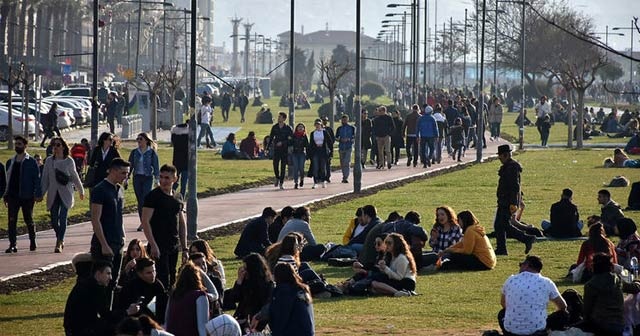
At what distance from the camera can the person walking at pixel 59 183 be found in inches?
980

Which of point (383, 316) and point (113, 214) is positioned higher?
point (113, 214)

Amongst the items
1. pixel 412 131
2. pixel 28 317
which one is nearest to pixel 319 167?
pixel 412 131

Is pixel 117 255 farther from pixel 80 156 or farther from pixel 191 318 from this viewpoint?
pixel 80 156

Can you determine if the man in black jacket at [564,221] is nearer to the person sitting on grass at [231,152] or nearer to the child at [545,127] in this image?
the person sitting on grass at [231,152]

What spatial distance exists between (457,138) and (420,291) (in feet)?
109

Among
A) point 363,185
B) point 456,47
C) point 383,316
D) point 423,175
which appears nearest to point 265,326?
point 383,316

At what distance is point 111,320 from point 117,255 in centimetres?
419

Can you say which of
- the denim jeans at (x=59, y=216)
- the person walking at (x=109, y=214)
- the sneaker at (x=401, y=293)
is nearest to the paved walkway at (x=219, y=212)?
the denim jeans at (x=59, y=216)

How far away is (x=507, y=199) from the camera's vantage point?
25266 mm

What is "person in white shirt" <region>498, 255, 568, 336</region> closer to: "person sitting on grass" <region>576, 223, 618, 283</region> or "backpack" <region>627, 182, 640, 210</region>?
"person sitting on grass" <region>576, 223, 618, 283</region>

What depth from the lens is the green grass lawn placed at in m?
18.2

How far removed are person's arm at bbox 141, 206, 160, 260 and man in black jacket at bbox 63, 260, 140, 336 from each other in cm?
323

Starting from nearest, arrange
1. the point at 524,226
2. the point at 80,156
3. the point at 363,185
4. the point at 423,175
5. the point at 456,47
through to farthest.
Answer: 1. the point at 524,226
2. the point at 80,156
3. the point at 363,185
4. the point at 423,175
5. the point at 456,47

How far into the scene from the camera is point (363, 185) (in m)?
42.3
